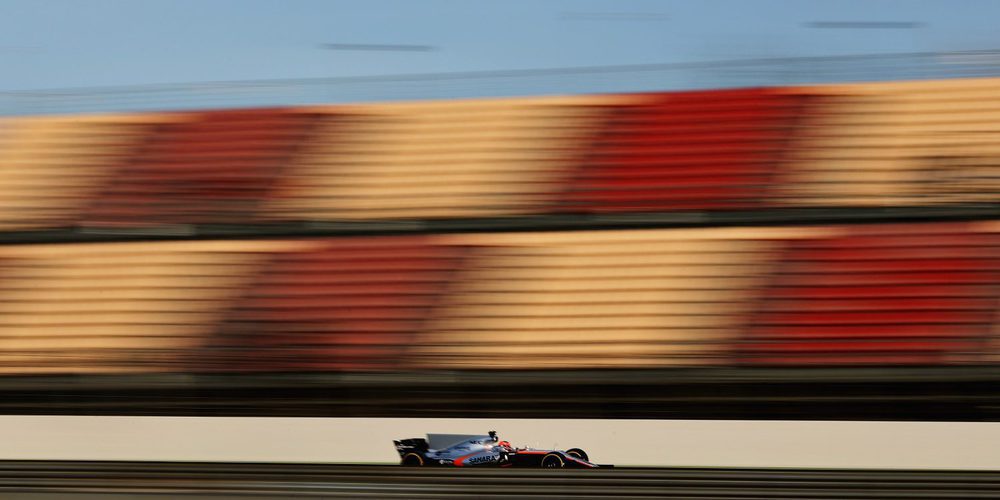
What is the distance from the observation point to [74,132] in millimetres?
14375

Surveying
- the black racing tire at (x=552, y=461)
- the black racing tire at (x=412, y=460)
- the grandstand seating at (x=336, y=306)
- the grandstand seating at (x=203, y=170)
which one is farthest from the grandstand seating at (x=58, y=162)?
the black racing tire at (x=552, y=461)

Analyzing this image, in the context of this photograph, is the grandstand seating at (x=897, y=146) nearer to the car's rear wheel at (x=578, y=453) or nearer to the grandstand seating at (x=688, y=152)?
the grandstand seating at (x=688, y=152)

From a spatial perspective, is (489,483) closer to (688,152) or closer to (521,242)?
(521,242)

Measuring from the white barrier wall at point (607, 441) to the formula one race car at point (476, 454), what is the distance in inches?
4.1

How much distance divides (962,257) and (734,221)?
226 cm

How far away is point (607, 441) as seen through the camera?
8.07 meters

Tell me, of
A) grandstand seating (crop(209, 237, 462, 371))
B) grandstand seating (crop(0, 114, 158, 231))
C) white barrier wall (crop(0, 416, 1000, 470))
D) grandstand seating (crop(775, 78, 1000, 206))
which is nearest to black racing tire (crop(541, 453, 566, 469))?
white barrier wall (crop(0, 416, 1000, 470))

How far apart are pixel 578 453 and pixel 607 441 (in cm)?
27

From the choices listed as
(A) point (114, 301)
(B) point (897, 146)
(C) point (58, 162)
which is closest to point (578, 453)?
(B) point (897, 146)

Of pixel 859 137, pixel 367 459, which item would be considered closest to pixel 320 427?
pixel 367 459

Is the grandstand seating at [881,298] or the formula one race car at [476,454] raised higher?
the grandstand seating at [881,298]

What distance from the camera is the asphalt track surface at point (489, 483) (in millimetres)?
6133

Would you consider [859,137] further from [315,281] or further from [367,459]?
[367,459]

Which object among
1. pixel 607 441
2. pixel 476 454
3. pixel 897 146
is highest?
pixel 897 146
